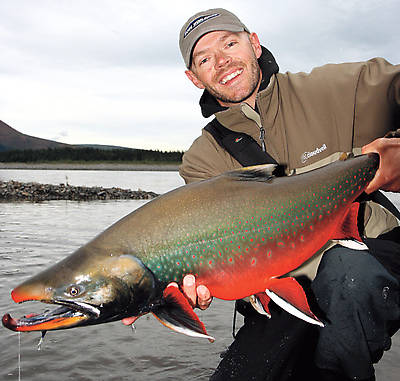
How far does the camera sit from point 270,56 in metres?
4.53

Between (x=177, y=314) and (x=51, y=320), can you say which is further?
(x=177, y=314)

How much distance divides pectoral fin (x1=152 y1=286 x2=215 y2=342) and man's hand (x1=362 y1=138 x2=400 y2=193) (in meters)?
1.27

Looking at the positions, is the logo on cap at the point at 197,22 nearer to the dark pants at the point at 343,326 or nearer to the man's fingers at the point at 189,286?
the dark pants at the point at 343,326

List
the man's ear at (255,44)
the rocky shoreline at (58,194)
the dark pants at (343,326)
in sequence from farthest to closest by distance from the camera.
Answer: the rocky shoreline at (58,194) < the man's ear at (255,44) < the dark pants at (343,326)

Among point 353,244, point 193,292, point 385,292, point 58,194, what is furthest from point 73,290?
point 58,194

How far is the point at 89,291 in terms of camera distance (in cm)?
232

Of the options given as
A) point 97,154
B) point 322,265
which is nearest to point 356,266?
point 322,265

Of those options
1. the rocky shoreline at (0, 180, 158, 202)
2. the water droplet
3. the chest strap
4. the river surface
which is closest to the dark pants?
the water droplet

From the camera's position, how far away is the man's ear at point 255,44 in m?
4.67

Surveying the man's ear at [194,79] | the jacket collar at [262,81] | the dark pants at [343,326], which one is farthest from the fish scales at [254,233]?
the man's ear at [194,79]

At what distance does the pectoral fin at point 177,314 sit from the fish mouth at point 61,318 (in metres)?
0.35

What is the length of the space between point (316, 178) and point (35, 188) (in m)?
20.1

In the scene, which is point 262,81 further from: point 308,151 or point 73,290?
point 73,290

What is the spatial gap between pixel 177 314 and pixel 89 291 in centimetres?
48
